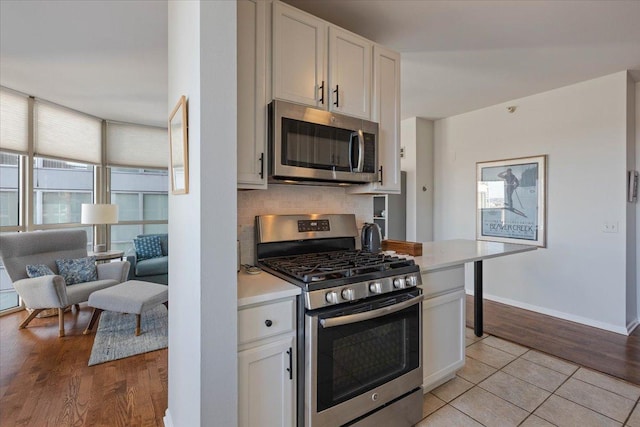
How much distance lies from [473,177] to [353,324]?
140 inches

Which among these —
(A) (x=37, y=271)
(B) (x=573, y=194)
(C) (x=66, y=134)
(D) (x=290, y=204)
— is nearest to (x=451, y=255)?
(D) (x=290, y=204)

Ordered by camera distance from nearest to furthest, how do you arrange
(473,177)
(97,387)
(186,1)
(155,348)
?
(186,1)
(97,387)
(155,348)
(473,177)

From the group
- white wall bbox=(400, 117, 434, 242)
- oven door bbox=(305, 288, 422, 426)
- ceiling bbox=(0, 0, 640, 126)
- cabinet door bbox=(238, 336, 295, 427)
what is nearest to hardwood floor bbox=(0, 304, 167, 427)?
cabinet door bbox=(238, 336, 295, 427)

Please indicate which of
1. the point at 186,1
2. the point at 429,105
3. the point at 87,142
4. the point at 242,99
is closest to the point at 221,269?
the point at 242,99

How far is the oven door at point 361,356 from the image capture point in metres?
1.42

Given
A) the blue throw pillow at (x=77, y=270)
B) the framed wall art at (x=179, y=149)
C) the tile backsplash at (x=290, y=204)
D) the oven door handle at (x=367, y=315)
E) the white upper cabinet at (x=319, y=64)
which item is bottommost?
the blue throw pillow at (x=77, y=270)

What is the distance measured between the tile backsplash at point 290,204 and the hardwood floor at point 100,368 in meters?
1.23

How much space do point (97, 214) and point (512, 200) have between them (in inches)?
205

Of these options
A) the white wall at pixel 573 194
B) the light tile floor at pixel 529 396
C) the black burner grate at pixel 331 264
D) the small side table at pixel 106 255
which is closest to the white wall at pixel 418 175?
the white wall at pixel 573 194

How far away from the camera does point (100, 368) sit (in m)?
2.53

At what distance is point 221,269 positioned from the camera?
3.91 ft

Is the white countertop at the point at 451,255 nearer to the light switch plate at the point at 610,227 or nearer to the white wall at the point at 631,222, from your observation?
the light switch plate at the point at 610,227

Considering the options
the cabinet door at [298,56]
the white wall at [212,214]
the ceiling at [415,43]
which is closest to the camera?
the white wall at [212,214]

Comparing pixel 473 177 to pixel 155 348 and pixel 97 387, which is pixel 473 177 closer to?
pixel 155 348
